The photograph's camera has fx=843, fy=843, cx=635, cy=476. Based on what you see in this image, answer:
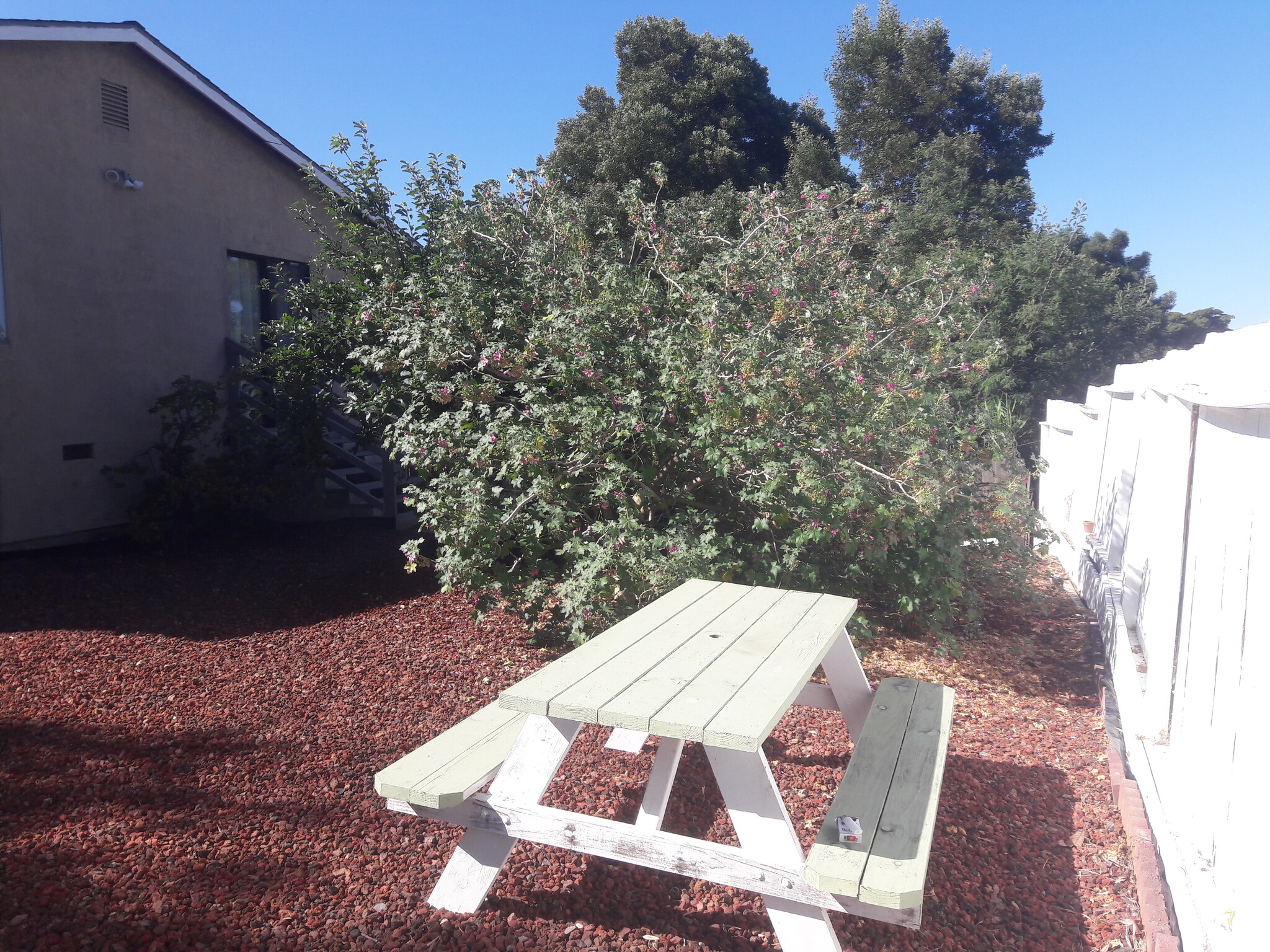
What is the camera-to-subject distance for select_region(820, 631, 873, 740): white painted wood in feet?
11.8

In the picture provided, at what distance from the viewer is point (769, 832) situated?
233 cm

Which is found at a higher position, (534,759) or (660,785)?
(534,759)

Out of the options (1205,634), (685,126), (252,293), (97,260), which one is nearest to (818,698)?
(1205,634)

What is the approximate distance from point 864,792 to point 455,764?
1.32m

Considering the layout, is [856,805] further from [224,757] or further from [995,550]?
[995,550]

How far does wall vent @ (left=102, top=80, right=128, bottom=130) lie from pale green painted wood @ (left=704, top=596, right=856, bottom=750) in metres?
8.67

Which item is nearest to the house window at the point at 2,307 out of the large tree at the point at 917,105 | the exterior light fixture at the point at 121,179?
the exterior light fixture at the point at 121,179

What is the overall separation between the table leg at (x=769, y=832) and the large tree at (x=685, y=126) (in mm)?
16684

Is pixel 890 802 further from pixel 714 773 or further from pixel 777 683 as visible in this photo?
pixel 714 773

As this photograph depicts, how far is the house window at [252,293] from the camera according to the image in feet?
32.9

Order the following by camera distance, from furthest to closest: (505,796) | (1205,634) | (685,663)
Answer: (1205,634) → (685,663) → (505,796)

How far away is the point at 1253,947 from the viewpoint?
77.5 inches

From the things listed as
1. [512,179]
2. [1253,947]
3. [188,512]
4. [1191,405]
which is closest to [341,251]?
[512,179]

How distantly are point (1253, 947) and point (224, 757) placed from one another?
381cm
